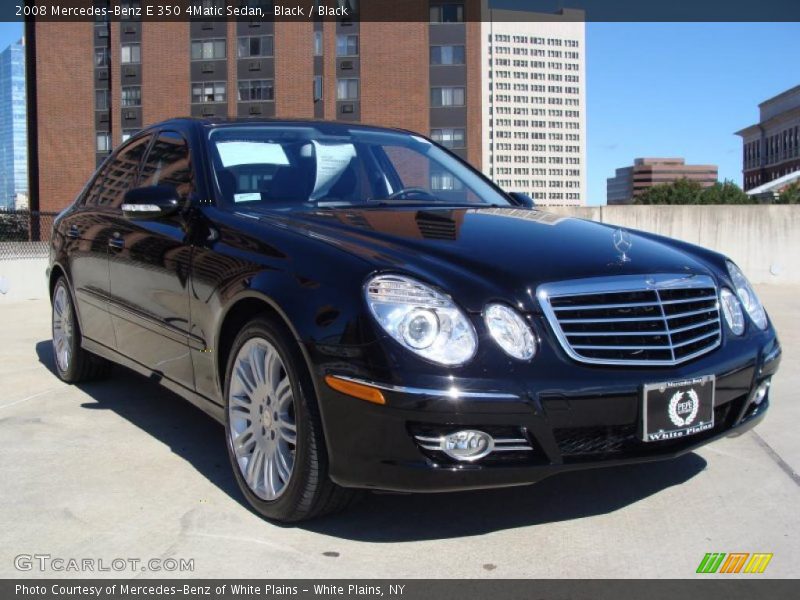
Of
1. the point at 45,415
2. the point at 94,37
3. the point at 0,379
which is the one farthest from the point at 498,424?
the point at 94,37

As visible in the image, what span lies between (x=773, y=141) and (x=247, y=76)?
95.9m

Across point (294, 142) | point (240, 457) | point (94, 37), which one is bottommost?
point (240, 457)

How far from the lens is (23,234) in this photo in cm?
1311

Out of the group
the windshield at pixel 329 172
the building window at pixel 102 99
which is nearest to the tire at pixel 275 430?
the windshield at pixel 329 172

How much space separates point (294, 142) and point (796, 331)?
6232mm

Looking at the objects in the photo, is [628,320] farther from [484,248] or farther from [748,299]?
[748,299]

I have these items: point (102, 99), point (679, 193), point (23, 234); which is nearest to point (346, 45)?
point (102, 99)

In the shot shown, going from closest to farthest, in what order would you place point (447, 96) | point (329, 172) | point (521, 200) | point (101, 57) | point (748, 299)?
1. point (748, 299)
2. point (329, 172)
3. point (521, 200)
4. point (447, 96)
5. point (101, 57)

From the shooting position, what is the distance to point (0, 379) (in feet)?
20.3

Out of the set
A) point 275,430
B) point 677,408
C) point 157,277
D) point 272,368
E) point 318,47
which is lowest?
point 275,430

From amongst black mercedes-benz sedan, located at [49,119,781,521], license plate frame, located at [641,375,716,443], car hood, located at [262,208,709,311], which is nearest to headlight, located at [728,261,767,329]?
black mercedes-benz sedan, located at [49,119,781,521]

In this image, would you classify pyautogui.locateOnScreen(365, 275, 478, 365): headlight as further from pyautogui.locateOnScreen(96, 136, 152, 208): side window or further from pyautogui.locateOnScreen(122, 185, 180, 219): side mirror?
pyautogui.locateOnScreen(96, 136, 152, 208): side window
